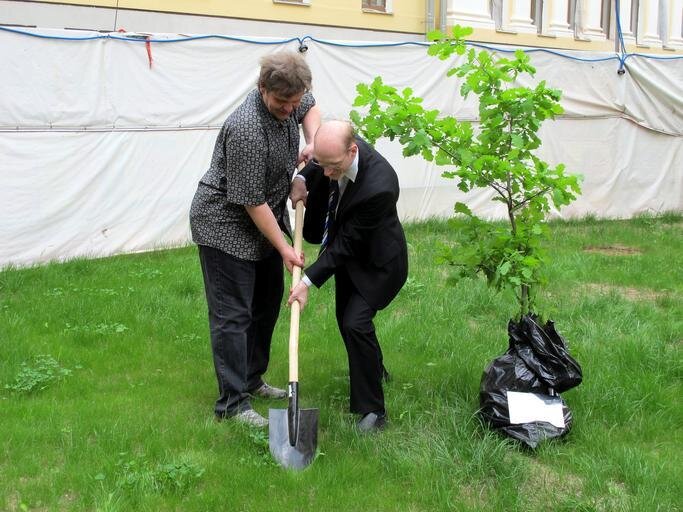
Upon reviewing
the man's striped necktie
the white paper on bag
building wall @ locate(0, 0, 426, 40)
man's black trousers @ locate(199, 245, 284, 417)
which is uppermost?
building wall @ locate(0, 0, 426, 40)

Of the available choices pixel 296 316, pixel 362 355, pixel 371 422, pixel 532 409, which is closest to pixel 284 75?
pixel 296 316

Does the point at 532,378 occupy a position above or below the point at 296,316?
below

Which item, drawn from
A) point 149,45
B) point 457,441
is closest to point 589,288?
point 457,441

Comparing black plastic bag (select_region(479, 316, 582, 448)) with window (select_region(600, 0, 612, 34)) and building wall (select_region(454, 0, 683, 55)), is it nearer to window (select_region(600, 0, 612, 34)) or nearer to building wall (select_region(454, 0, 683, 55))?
building wall (select_region(454, 0, 683, 55))

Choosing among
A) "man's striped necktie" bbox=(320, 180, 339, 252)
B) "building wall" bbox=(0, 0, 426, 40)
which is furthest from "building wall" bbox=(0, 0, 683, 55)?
"man's striped necktie" bbox=(320, 180, 339, 252)

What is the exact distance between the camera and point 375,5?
63.7ft

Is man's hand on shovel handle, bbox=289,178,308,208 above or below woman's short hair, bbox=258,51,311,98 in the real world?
below

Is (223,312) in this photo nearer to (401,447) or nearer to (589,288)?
(401,447)

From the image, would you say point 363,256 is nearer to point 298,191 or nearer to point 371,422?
point 298,191

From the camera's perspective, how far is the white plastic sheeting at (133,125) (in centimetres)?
824

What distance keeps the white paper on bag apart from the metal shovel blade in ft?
3.23

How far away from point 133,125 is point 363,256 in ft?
16.6

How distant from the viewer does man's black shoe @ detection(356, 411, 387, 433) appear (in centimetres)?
458

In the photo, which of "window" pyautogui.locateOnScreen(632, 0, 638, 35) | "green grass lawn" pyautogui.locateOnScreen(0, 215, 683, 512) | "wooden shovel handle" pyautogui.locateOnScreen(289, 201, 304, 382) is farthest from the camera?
"window" pyautogui.locateOnScreen(632, 0, 638, 35)
